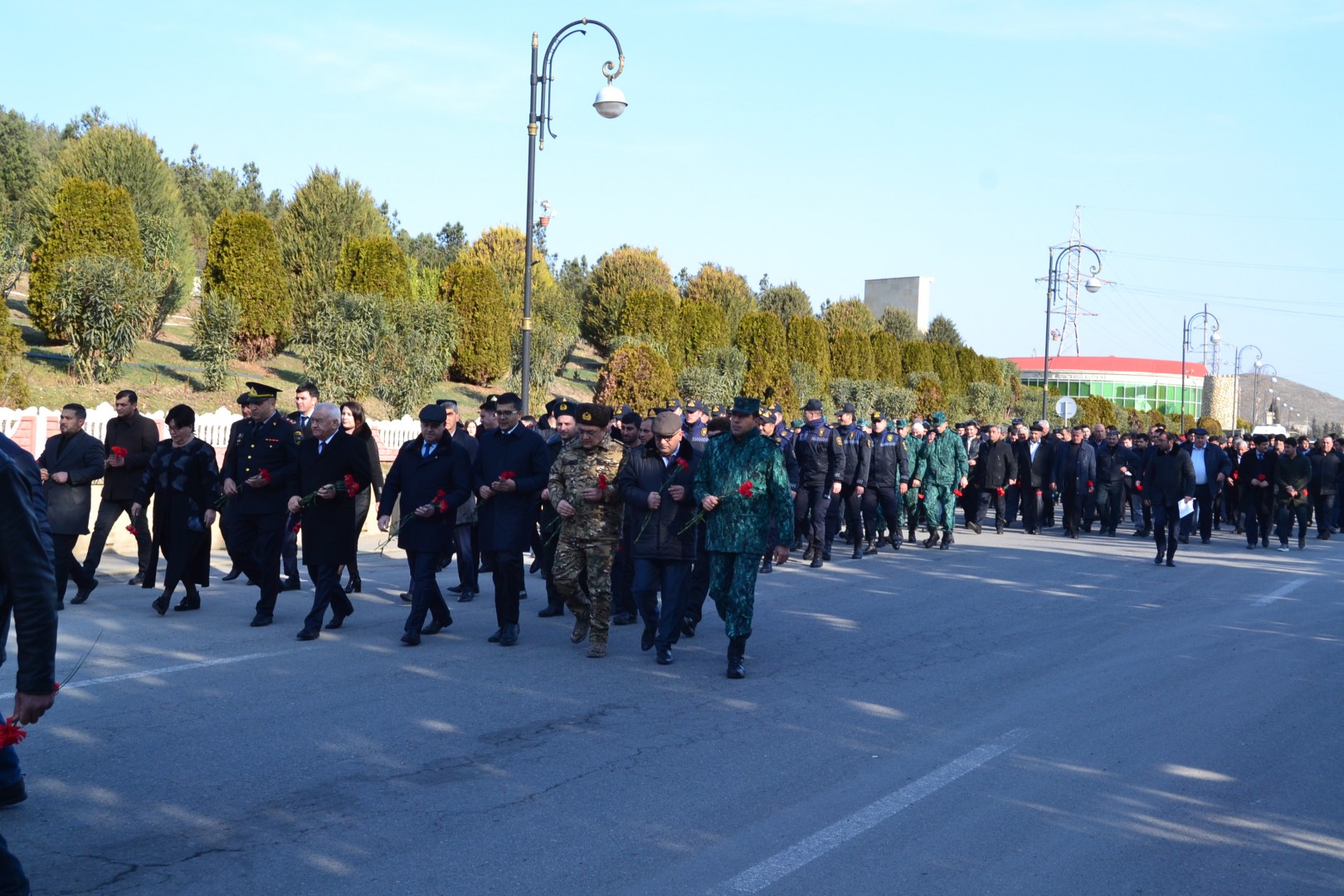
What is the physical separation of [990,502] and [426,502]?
1641 centimetres

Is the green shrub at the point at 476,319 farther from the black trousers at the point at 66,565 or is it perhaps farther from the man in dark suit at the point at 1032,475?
the black trousers at the point at 66,565

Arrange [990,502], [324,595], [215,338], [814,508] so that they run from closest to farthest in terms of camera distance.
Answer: [324,595] < [814,508] < [990,502] < [215,338]

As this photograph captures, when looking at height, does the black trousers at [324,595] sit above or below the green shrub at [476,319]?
below

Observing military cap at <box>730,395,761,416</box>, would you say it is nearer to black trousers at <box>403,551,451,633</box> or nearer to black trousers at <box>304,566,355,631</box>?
black trousers at <box>403,551,451,633</box>

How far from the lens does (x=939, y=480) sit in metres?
18.5

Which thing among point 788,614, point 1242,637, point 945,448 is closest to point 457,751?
point 788,614

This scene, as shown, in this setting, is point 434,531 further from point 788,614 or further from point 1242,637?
point 1242,637

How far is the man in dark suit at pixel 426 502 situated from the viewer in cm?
937

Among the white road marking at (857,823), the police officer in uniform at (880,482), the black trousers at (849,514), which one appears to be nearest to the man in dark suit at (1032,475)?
the police officer in uniform at (880,482)

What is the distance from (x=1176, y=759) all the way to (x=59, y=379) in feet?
84.2

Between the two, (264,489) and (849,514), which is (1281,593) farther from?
(264,489)

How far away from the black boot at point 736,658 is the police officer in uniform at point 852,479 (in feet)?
25.9

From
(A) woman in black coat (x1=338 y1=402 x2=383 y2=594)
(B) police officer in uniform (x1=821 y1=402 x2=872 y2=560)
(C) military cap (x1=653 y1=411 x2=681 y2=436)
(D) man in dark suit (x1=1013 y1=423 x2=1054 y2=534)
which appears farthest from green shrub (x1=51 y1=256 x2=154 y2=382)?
(C) military cap (x1=653 y1=411 x2=681 y2=436)

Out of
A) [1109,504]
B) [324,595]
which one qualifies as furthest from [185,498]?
[1109,504]
